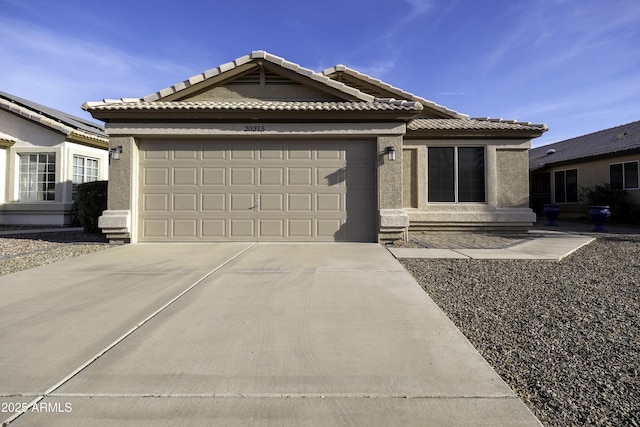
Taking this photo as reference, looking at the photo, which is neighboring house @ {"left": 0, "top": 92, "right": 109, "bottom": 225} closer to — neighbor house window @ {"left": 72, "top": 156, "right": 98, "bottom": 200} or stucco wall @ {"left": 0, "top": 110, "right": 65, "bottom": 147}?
stucco wall @ {"left": 0, "top": 110, "right": 65, "bottom": 147}

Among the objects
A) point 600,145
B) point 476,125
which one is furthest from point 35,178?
point 600,145

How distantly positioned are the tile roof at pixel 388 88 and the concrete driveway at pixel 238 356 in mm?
8336

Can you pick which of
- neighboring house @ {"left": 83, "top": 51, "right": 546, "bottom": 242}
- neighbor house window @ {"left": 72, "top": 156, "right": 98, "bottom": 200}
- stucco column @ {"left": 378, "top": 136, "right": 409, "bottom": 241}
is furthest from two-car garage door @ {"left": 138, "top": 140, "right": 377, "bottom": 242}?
neighbor house window @ {"left": 72, "top": 156, "right": 98, "bottom": 200}

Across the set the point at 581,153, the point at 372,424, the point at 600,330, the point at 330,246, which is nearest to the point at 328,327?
the point at 372,424

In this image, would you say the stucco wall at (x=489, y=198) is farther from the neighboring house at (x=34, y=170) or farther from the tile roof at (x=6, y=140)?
the tile roof at (x=6, y=140)

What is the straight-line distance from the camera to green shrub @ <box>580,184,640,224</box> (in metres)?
15.1

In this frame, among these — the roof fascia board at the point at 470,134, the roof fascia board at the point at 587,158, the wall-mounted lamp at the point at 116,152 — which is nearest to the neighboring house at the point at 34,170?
the wall-mounted lamp at the point at 116,152

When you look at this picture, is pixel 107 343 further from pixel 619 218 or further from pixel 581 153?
pixel 581 153

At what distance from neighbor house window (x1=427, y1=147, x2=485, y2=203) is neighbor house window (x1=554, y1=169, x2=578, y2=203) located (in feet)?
37.2

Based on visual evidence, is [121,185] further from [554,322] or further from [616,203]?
[616,203]

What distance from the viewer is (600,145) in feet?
61.8

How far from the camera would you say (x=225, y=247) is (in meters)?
8.40

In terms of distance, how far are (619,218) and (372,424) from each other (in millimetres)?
18607

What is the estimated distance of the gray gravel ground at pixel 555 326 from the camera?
2342 millimetres
